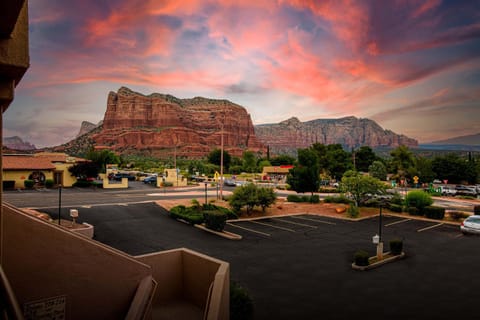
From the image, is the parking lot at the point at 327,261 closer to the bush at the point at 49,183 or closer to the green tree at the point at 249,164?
the bush at the point at 49,183

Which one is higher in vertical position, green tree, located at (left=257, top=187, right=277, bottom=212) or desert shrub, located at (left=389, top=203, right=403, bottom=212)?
green tree, located at (left=257, top=187, right=277, bottom=212)

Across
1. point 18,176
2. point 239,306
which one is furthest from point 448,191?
point 18,176

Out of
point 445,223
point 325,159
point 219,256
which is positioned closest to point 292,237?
point 219,256

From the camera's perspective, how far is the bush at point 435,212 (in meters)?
26.8

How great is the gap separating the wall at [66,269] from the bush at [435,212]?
26347mm

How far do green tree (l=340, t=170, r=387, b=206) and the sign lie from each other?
1046 inches

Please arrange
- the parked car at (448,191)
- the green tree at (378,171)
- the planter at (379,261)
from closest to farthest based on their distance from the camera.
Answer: the planter at (379,261), the parked car at (448,191), the green tree at (378,171)

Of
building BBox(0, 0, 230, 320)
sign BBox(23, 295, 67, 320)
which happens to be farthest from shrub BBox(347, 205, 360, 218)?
sign BBox(23, 295, 67, 320)

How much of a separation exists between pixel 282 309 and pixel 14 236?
7719 millimetres

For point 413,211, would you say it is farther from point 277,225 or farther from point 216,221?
point 216,221

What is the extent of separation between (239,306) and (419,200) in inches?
980

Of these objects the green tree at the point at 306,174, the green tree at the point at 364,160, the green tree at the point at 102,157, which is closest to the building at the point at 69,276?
the green tree at the point at 306,174

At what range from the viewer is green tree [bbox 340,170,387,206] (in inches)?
1141

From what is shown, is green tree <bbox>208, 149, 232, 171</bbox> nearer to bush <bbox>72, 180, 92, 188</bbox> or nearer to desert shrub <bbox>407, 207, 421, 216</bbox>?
bush <bbox>72, 180, 92, 188</bbox>
